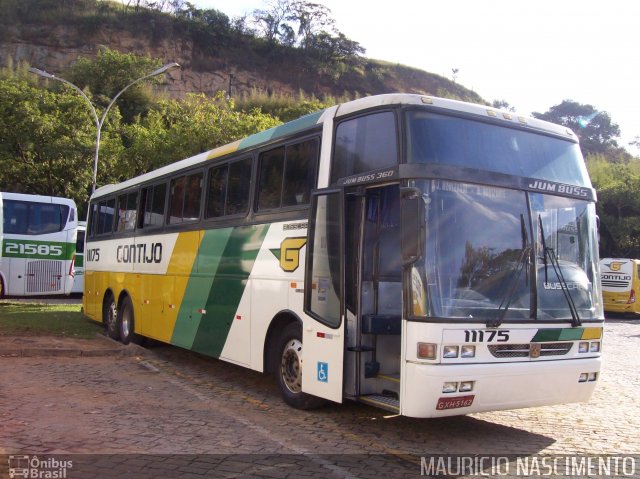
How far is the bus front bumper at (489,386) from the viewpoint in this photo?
18.3 feet

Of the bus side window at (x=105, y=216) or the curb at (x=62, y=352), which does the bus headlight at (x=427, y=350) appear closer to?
the curb at (x=62, y=352)

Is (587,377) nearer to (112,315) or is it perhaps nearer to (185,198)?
(185,198)

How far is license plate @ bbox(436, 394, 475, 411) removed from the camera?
5.60 metres

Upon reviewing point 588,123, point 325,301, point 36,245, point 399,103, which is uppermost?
point 588,123

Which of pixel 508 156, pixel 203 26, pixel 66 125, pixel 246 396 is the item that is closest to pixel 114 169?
pixel 66 125

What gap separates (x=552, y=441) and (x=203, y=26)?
81.1m


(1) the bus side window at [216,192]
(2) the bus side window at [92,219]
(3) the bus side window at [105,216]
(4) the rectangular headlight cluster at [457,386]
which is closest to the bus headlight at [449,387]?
(4) the rectangular headlight cluster at [457,386]

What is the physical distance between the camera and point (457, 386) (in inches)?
222

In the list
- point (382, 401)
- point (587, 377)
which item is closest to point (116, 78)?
point (382, 401)

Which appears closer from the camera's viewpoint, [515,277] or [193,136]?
[515,277]

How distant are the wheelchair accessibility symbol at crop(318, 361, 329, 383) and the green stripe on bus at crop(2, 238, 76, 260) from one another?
Answer: 18172mm

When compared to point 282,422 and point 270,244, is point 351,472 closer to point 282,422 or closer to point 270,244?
point 282,422

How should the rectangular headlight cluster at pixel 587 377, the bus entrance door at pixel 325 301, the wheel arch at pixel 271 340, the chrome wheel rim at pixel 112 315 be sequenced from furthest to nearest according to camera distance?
the chrome wheel rim at pixel 112 315, the wheel arch at pixel 271 340, the bus entrance door at pixel 325 301, the rectangular headlight cluster at pixel 587 377

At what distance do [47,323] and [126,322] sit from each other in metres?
2.54
